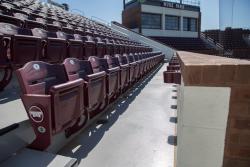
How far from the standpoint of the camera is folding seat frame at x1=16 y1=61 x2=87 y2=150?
1.41 metres

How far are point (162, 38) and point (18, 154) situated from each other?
19.7 metres

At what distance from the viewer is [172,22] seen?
21609mm

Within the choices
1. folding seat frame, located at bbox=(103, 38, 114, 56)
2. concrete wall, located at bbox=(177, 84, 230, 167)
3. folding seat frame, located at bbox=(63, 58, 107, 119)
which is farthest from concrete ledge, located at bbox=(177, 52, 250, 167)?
folding seat frame, located at bbox=(103, 38, 114, 56)

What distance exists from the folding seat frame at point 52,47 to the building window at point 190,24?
→ 2059cm

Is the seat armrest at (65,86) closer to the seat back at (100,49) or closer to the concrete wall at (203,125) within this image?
the concrete wall at (203,125)

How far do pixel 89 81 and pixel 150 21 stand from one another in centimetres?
1931

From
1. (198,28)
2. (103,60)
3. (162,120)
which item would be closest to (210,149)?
(162,120)

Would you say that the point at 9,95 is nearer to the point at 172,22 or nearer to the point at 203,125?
the point at 203,125

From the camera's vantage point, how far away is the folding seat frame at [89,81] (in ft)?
6.47

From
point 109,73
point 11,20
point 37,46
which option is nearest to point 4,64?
point 37,46

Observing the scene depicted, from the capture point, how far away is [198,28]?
2273cm

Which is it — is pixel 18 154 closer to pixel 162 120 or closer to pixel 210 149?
pixel 210 149

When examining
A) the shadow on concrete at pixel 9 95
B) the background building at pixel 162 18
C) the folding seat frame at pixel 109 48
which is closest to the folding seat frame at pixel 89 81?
the shadow on concrete at pixel 9 95

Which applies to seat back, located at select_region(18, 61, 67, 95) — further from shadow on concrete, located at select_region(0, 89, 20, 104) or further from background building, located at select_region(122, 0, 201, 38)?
background building, located at select_region(122, 0, 201, 38)
